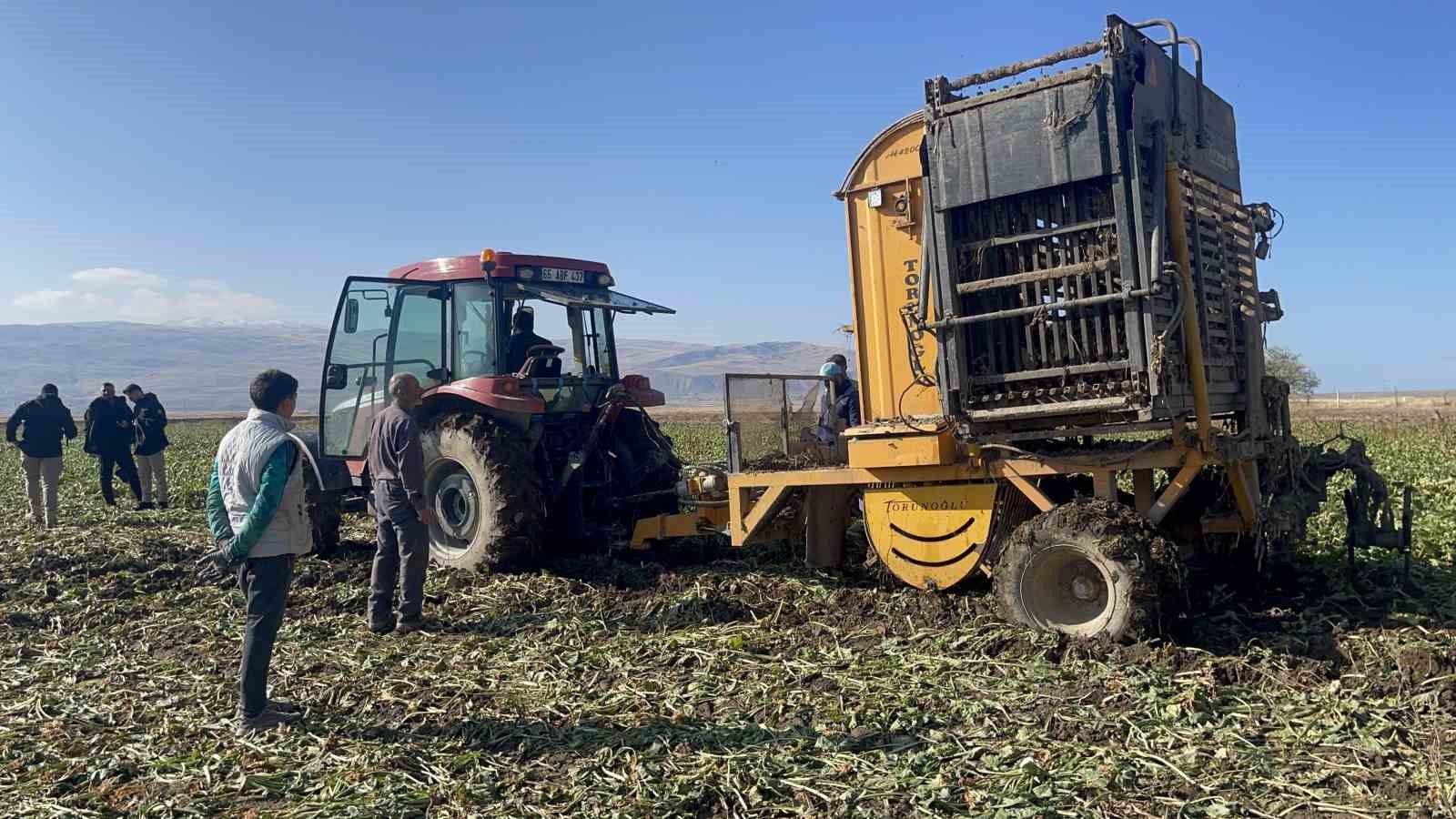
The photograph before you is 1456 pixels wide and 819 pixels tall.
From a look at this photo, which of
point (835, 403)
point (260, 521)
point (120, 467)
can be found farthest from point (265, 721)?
point (120, 467)

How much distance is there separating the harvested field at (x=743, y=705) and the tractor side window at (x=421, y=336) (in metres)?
2.05

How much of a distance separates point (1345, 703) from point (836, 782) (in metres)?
2.27

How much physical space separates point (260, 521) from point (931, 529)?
3.73 meters

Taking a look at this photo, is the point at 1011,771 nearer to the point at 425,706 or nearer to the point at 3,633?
the point at 425,706

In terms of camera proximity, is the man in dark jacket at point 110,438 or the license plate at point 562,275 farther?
the man in dark jacket at point 110,438

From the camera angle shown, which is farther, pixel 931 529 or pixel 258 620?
pixel 931 529

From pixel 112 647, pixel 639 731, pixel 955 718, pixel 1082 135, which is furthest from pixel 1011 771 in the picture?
pixel 112 647

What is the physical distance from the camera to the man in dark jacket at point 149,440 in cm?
1398

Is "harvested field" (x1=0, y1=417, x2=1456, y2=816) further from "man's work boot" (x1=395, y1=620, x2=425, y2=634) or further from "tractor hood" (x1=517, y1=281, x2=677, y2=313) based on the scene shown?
"tractor hood" (x1=517, y1=281, x2=677, y2=313)

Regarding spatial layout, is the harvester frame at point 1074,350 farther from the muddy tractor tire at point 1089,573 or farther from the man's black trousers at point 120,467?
the man's black trousers at point 120,467

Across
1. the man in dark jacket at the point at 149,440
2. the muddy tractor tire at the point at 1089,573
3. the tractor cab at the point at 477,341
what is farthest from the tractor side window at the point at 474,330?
the man in dark jacket at the point at 149,440

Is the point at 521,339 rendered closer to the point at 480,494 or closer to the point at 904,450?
the point at 480,494

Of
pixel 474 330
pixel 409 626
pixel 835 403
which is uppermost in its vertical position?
pixel 474 330

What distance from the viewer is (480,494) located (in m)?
8.00
